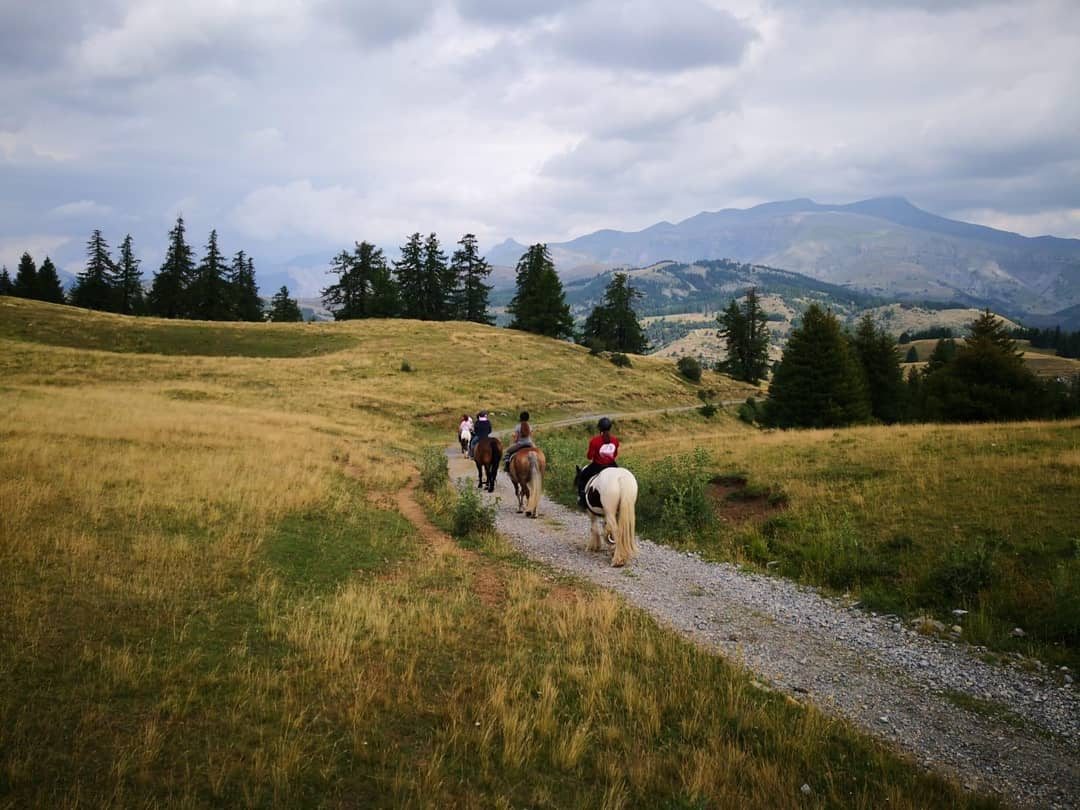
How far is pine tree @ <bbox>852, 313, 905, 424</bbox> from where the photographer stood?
5544 centimetres

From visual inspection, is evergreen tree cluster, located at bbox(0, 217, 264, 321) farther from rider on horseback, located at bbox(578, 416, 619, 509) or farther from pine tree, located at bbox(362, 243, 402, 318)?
rider on horseback, located at bbox(578, 416, 619, 509)

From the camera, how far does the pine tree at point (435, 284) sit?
3543 inches

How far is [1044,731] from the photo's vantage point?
610cm

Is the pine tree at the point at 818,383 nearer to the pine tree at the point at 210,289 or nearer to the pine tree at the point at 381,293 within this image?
the pine tree at the point at 381,293

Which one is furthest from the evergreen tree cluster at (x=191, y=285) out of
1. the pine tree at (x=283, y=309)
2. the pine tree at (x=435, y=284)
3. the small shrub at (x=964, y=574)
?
the small shrub at (x=964, y=574)

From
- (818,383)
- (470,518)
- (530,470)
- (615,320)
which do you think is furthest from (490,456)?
(615,320)

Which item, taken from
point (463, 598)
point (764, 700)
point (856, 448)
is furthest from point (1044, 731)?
point (856, 448)

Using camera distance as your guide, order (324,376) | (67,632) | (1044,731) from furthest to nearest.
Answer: (324,376) < (67,632) < (1044,731)

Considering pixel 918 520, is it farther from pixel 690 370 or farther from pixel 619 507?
pixel 690 370

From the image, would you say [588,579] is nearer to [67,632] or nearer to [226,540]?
[226,540]

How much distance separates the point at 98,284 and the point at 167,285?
13.6 metres

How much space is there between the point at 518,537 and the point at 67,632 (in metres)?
9.60

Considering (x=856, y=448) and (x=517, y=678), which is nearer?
(x=517, y=678)

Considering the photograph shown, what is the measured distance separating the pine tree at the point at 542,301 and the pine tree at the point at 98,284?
61.4 m
